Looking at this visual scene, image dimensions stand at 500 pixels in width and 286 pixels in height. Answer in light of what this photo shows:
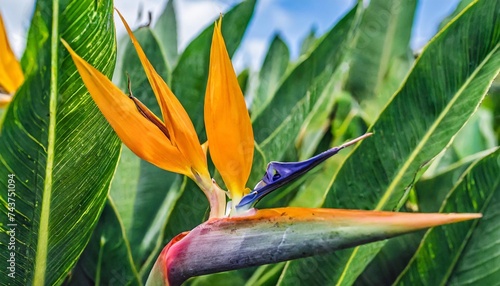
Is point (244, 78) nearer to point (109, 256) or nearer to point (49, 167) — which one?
point (109, 256)

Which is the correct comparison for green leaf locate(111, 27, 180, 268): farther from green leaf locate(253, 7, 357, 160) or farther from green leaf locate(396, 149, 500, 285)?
green leaf locate(396, 149, 500, 285)

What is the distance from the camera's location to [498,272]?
68cm

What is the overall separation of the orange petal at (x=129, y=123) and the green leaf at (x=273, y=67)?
802 millimetres

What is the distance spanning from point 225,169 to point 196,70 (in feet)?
1.21

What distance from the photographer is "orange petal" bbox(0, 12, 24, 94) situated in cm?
72

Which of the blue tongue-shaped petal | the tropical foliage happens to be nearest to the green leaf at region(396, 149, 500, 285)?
the tropical foliage

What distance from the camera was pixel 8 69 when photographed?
763mm

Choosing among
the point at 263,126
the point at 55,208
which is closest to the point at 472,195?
the point at 263,126

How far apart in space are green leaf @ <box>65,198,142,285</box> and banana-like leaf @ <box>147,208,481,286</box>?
0.71 ft

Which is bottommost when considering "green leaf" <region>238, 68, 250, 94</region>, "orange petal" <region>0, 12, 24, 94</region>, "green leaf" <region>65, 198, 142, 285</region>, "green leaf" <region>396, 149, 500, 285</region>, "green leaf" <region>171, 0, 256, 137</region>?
"green leaf" <region>396, 149, 500, 285</region>

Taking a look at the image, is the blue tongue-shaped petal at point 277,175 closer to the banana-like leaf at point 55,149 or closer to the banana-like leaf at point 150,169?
the banana-like leaf at point 55,149

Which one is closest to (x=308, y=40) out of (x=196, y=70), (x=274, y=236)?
(x=196, y=70)

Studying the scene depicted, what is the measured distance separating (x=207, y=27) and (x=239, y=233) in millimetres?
461

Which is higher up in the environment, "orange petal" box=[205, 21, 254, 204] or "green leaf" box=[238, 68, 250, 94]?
"orange petal" box=[205, 21, 254, 204]
